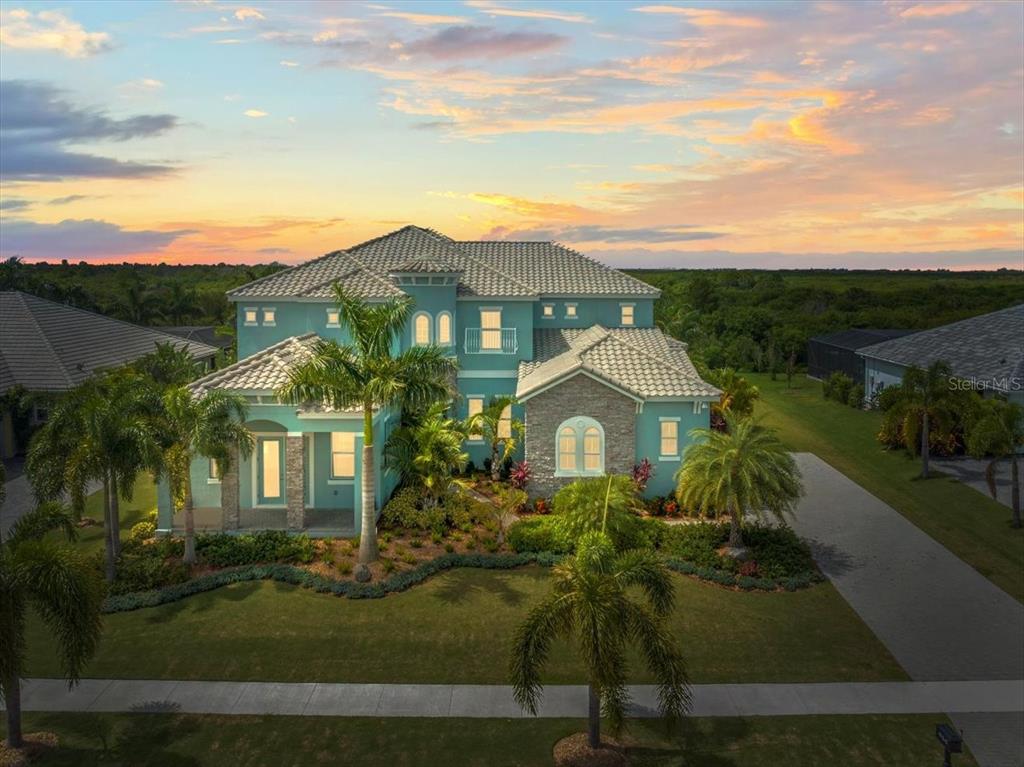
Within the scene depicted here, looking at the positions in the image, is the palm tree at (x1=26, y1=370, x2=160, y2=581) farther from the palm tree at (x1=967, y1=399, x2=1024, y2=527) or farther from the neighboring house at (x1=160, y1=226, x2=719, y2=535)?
the palm tree at (x1=967, y1=399, x2=1024, y2=527)

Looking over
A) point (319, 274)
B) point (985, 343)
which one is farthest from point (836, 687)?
point (985, 343)

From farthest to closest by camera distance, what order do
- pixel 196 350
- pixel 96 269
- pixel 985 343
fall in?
pixel 96 269 < pixel 196 350 < pixel 985 343

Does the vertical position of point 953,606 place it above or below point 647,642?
below

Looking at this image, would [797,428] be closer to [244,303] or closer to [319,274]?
[319,274]

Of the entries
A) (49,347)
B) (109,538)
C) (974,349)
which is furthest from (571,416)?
(49,347)

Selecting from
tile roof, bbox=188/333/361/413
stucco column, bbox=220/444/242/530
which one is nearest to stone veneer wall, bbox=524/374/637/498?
tile roof, bbox=188/333/361/413

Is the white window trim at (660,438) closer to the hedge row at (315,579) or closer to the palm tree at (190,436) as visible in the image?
the hedge row at (315,579)

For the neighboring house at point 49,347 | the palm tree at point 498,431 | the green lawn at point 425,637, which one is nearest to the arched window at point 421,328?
the palm tree at point 498,431
